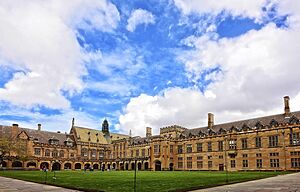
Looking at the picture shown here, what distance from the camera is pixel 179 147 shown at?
68.7 meters

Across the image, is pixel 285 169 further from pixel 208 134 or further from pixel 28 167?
pixel 28 167

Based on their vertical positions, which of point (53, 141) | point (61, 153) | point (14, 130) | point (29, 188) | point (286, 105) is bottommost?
point (29, 188)

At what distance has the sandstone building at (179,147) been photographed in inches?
2005

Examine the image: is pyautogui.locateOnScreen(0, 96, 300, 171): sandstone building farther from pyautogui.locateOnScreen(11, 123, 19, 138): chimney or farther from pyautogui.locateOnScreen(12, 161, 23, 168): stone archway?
pyautogui.locateOnScreen(12, 161, 23, 168): stone archway

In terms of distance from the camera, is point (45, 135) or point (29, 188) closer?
point (29, 188)

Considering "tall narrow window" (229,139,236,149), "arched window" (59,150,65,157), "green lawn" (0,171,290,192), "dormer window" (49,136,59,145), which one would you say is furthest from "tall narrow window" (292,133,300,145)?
"dormer window" (49,136,59,145)

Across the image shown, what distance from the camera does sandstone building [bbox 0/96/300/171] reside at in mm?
50938

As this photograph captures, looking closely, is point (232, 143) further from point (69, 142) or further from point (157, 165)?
point (69, 142)

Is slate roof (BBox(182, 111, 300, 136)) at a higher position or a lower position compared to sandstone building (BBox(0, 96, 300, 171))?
higher

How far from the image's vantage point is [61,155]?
263ft

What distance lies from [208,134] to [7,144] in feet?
124

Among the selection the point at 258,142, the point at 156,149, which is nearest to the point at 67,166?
the point at 156,149

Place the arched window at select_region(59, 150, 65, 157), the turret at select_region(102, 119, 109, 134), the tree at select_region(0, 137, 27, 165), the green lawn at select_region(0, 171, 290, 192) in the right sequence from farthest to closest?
the turret at select_region(102, 119, 109, 134)
the arched window at select_region(59, 150, 65, 157)
the tree at select_region(0, 137, 27, 165)
the green lawn at select_region(0, 171, 290, 192)

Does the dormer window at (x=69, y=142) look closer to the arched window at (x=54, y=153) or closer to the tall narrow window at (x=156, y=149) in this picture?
the arched window at (x=54, y=153)
